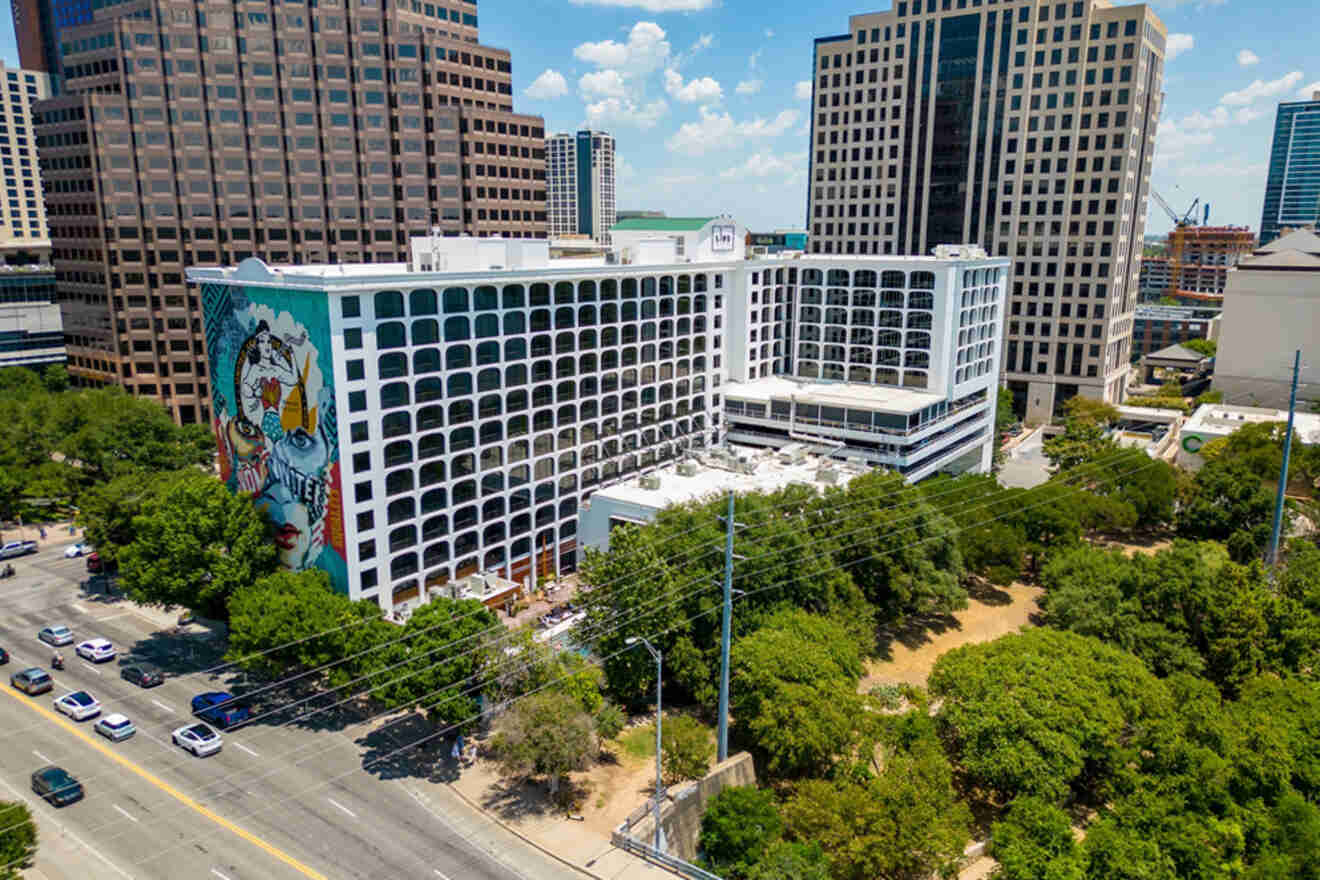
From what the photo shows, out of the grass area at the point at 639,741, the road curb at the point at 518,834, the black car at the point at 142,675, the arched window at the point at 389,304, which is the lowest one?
the grass area at the point at 639,741

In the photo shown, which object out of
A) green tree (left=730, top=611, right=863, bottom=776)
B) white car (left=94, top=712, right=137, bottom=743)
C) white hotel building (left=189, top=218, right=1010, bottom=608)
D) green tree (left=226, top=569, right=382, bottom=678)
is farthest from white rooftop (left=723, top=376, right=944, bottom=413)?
white car (left=94, top=712, right=137, bottom=743)

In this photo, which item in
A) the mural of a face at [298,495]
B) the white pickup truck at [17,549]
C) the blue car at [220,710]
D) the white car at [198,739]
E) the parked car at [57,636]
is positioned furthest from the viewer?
the white pickup truck at [17,549]

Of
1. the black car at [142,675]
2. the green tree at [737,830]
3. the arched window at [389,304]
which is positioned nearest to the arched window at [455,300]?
the arched window at [389,304]

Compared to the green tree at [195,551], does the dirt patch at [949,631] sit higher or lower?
lower

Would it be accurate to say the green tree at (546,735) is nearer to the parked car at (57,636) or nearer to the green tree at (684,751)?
the green tree at (684,751)

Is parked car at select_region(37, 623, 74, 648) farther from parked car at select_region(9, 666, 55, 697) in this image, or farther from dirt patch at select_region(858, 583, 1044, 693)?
dirt patch at select_region(858, 583, 1044, 693)

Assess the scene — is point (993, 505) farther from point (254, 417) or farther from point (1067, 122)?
point (1067, 122)
